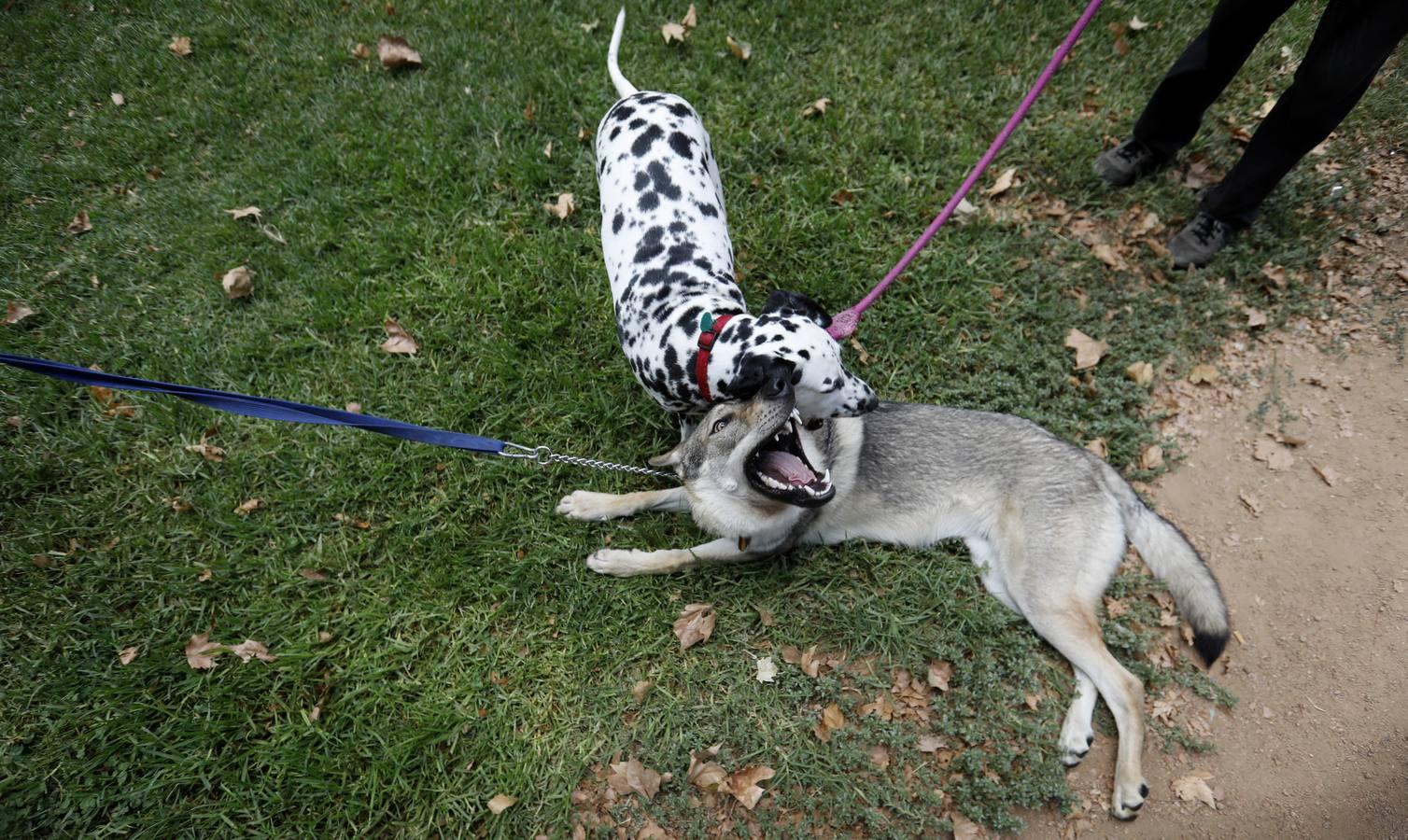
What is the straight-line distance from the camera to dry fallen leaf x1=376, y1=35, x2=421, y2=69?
18.8ft

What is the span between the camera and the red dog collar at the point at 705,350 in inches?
123

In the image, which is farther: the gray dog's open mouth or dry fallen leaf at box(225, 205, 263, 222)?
dry fallen leaf at box(225, 205, 263, 222)

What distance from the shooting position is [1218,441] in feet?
12.9

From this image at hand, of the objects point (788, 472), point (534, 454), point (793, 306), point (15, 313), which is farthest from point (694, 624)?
point (15, 313)

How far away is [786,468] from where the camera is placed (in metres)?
3.18

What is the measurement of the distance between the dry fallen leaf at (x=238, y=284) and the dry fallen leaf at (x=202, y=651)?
8.08 feet

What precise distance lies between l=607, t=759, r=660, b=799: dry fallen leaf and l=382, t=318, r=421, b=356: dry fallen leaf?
297 centimetres

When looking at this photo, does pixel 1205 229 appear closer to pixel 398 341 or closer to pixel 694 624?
pixel 694 624

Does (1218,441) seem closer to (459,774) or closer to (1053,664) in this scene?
(1053,664)

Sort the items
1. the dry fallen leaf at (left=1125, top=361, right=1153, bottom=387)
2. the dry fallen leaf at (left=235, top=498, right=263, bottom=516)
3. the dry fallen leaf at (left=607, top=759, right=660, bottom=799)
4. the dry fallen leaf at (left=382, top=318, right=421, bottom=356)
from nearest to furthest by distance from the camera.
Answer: the dry fallen leaf at (left=607, top=759, right=660, bottom=799)
the dry fallen leaf at (left=235, top=498, right=263, bottom=516)
the dry fallen leaf at (left=1125, top=361, right=1153, bottom=387)
the dry fallen leaf at (left=382, top=318, right=421, bottom=356)

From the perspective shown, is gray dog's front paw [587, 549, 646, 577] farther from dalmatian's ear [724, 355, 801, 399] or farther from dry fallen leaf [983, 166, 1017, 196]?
dry fallen leaf [983, 166, 1017, 196]

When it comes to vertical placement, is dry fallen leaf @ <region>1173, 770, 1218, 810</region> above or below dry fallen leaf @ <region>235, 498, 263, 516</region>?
above

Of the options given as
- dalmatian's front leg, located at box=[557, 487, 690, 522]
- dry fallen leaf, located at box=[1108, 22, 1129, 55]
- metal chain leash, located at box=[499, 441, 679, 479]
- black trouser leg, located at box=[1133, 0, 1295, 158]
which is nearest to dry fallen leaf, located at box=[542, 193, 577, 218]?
metal chain leash, located at box=[499, 441, 679, 479]

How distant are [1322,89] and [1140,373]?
1697mm
